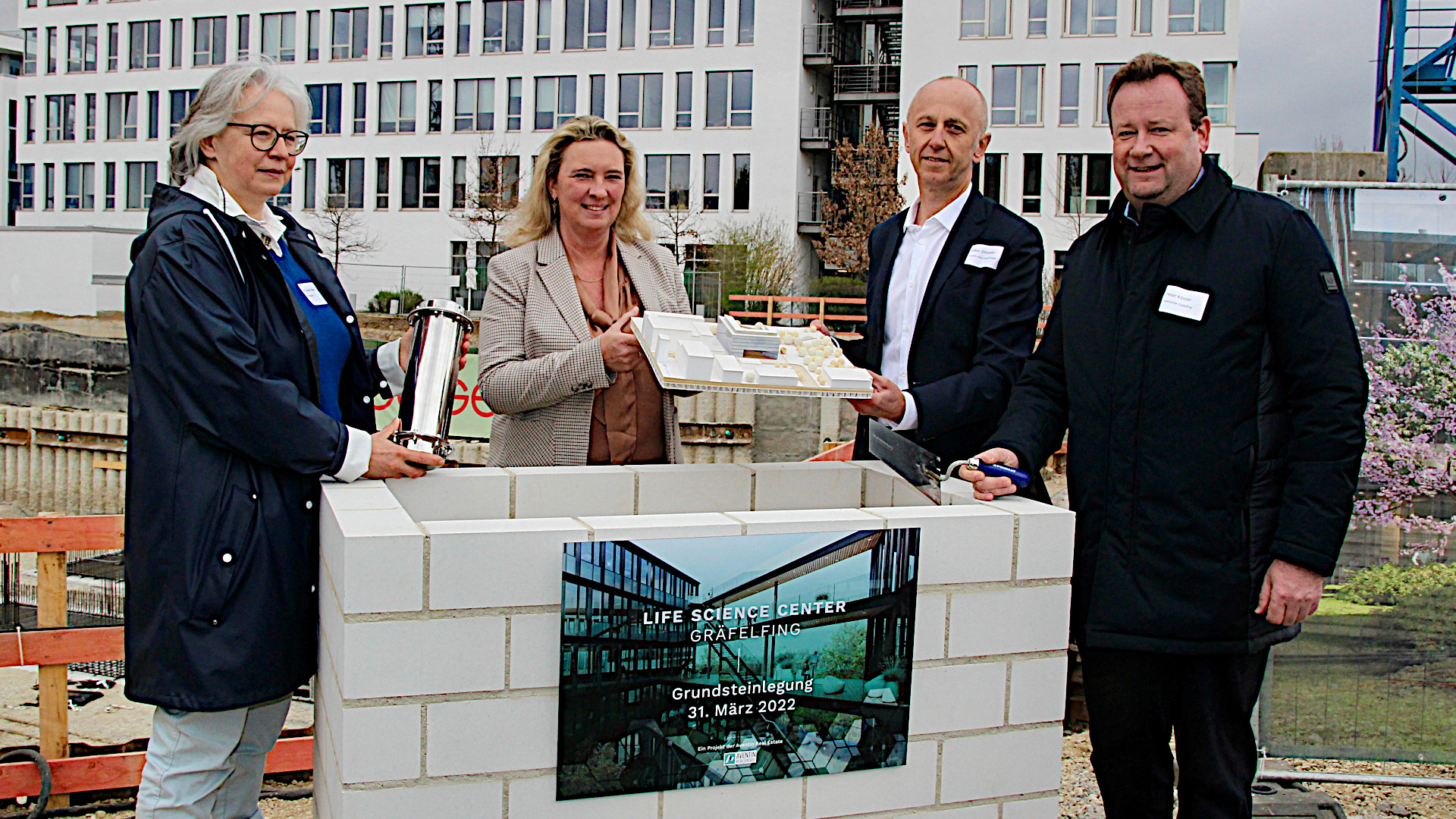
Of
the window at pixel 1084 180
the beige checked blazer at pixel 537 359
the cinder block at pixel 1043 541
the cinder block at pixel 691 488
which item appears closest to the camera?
the cinder block at pixel 1043 541

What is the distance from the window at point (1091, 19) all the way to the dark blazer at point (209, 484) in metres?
33.4

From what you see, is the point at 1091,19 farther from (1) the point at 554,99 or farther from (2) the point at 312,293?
(2) the point at 312,293

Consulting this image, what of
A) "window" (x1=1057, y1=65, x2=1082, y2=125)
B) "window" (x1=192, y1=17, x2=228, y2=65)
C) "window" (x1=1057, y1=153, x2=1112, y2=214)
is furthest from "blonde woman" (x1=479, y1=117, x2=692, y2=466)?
"window" (x1=192, y1=17, x2=228, y2=65)

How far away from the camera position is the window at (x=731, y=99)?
34.9 meters

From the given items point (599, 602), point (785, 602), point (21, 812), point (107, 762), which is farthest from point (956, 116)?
point (21, 812)

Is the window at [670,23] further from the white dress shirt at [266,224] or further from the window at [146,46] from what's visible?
the white dress shirt at [266,224]

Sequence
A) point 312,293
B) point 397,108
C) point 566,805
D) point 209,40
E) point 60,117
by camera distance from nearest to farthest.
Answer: point 566,805, point 312,293, point 397,108, point 209,40, point 60,117

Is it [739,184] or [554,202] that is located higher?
[739,184]

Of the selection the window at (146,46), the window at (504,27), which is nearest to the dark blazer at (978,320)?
the window at (504,27)

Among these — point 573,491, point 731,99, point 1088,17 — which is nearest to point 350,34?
point 731,99

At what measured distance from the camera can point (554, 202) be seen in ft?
11.1

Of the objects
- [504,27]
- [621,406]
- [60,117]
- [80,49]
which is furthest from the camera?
[60,117]

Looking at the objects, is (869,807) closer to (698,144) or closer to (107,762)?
(107,762)

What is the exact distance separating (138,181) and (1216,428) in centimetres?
4632
